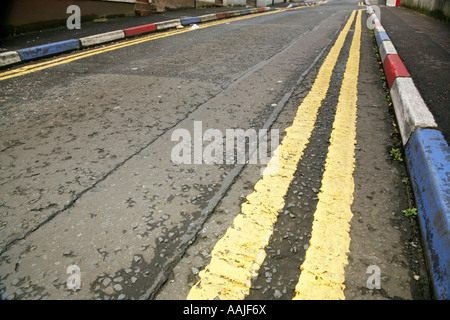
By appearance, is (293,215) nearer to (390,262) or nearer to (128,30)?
(390,262)

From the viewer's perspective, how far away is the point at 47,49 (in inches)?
196

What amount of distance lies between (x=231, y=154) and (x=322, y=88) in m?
1.78

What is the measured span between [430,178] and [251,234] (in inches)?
39.0

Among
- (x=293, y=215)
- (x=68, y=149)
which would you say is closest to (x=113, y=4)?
(x=68, y=149)

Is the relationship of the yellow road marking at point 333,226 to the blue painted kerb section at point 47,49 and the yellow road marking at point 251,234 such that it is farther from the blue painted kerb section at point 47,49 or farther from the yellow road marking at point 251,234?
the blue painted kerb section at point 47,49

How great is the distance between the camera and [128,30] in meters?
6.75

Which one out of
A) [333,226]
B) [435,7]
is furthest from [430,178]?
[435,7]

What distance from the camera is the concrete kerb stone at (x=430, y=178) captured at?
A: 3.73ft

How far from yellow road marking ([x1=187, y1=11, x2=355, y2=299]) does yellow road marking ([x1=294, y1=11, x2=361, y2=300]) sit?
0.20 meters

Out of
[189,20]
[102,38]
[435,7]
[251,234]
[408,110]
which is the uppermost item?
[435,7]

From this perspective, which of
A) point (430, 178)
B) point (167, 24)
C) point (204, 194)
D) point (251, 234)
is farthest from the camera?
point (167, 24)

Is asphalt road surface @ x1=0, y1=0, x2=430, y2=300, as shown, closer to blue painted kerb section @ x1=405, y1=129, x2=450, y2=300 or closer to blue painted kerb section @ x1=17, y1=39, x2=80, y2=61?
blue painted kerb section @ x1=405, y1=129, x2=450, y2=300

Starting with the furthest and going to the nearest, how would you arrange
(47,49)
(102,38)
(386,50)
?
(102,38), (47,49), (386,50)

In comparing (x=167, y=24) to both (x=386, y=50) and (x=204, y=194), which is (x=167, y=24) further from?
(x=204, y=194)
